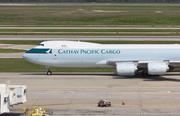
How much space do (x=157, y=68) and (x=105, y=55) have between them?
7.61 meters

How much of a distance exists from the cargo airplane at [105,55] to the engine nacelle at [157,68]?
2.73ft

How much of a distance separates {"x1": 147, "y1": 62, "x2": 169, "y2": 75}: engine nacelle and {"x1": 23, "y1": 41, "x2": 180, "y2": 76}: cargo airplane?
0.83 metres

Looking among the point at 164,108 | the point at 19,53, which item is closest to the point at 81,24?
the point at 19,53

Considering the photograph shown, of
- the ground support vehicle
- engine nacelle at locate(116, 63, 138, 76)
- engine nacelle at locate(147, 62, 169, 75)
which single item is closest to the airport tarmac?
the ground support vehicle

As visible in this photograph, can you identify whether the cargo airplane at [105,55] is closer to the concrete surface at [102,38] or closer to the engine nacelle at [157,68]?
the engine nacelle at [157,68]

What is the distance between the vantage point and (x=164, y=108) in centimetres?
3084

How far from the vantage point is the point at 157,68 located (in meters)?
42.7

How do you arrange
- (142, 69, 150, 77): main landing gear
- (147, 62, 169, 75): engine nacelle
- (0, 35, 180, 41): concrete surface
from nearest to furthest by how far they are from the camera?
1. (147, 62, 169, 75): engine nacelle
2. (142, 69, 150, 77): main landing gear
3. (0, 35, 180, 41): concrete surface

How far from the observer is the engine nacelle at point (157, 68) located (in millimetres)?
42656

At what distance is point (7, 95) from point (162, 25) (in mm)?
88886

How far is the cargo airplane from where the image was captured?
147ft

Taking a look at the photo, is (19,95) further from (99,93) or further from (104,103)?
(99,93)

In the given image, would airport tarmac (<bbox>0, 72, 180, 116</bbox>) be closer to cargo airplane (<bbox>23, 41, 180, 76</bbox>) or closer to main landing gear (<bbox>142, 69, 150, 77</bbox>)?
main landing gear (<bbox>142, 69, 150, 77</bbox>)

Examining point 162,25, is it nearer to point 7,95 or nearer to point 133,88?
point 133,88
